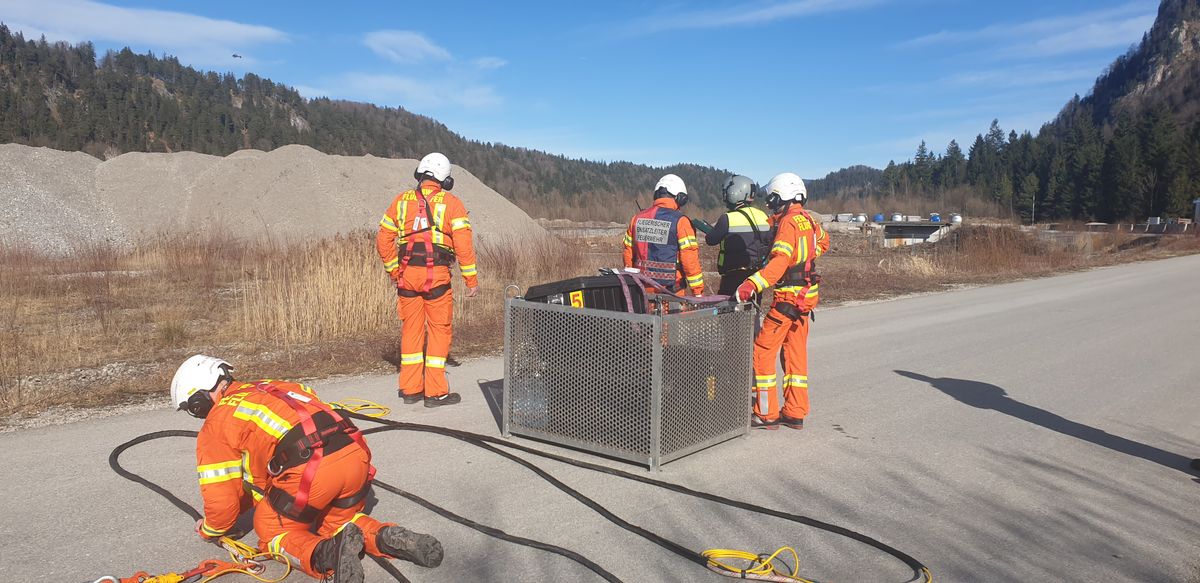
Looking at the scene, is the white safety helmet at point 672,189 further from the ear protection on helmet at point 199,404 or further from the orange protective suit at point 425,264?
the ear protection on helmet at point 199,404

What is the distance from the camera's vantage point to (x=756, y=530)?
14.4ft

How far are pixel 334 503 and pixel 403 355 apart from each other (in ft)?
10.9

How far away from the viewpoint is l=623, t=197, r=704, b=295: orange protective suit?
7.16 meters

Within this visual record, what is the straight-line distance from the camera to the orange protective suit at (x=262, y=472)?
3.66 metres

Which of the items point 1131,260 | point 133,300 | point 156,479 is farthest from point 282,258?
point 1131,260

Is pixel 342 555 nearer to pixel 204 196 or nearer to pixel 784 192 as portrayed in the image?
pixel 784 192

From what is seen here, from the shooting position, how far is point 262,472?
377cm

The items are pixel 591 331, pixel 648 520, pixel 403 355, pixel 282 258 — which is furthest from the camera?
pixel 282 258

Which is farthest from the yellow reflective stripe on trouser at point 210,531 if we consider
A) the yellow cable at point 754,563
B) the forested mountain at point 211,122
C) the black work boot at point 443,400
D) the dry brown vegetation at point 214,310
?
the forested mountain at point 211,122

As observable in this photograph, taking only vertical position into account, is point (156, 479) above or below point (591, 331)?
below

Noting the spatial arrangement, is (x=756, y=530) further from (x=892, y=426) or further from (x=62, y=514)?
(x=62, y=514)

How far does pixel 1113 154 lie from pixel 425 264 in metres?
111

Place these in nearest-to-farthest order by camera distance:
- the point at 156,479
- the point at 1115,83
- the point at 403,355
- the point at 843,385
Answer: the point at 156,479 < the point at 403,355 < the point at 843,385 < the point at 1115,83

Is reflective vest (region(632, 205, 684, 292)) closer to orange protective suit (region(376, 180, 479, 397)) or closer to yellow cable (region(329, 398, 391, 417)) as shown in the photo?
orange protective suit (region(376, 180, 479, 397))
